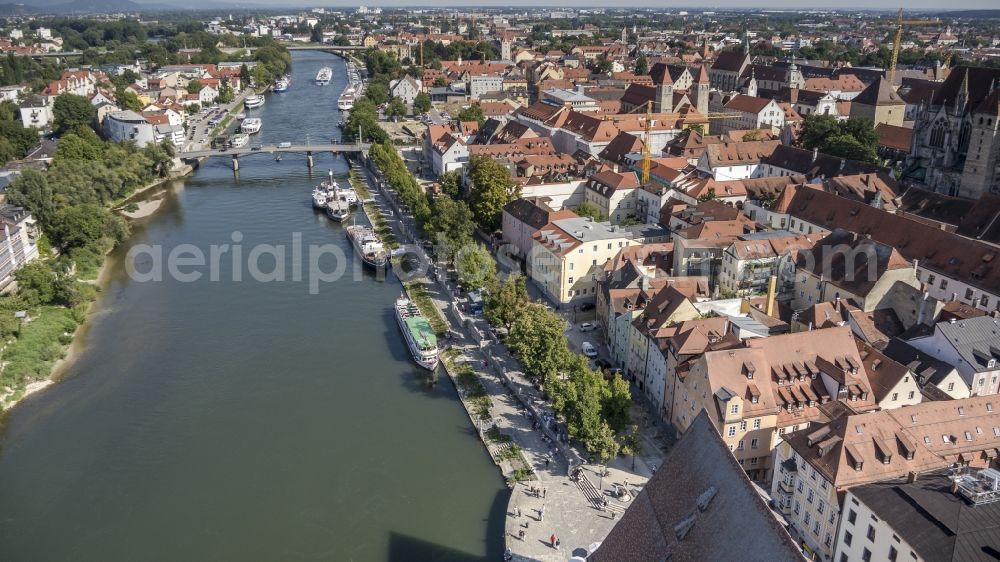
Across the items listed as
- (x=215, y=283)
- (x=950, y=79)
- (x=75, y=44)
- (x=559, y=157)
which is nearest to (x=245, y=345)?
(x=215, y=283)

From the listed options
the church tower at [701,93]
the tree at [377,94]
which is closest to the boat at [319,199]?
the church tower at [701,93]

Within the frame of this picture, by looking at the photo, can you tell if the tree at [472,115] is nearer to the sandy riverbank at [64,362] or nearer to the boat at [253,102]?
the boat at [253,102]

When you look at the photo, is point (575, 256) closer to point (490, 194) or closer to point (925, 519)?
point (490, 194)

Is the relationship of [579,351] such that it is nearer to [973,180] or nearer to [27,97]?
[973,180]

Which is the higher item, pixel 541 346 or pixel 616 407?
pixel 541 346

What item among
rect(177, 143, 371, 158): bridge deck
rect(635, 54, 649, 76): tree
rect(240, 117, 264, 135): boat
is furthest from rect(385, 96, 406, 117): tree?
rect(635, 54, 649, 76): tree

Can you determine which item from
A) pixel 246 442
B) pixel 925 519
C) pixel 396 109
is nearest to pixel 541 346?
pixel 246 442
